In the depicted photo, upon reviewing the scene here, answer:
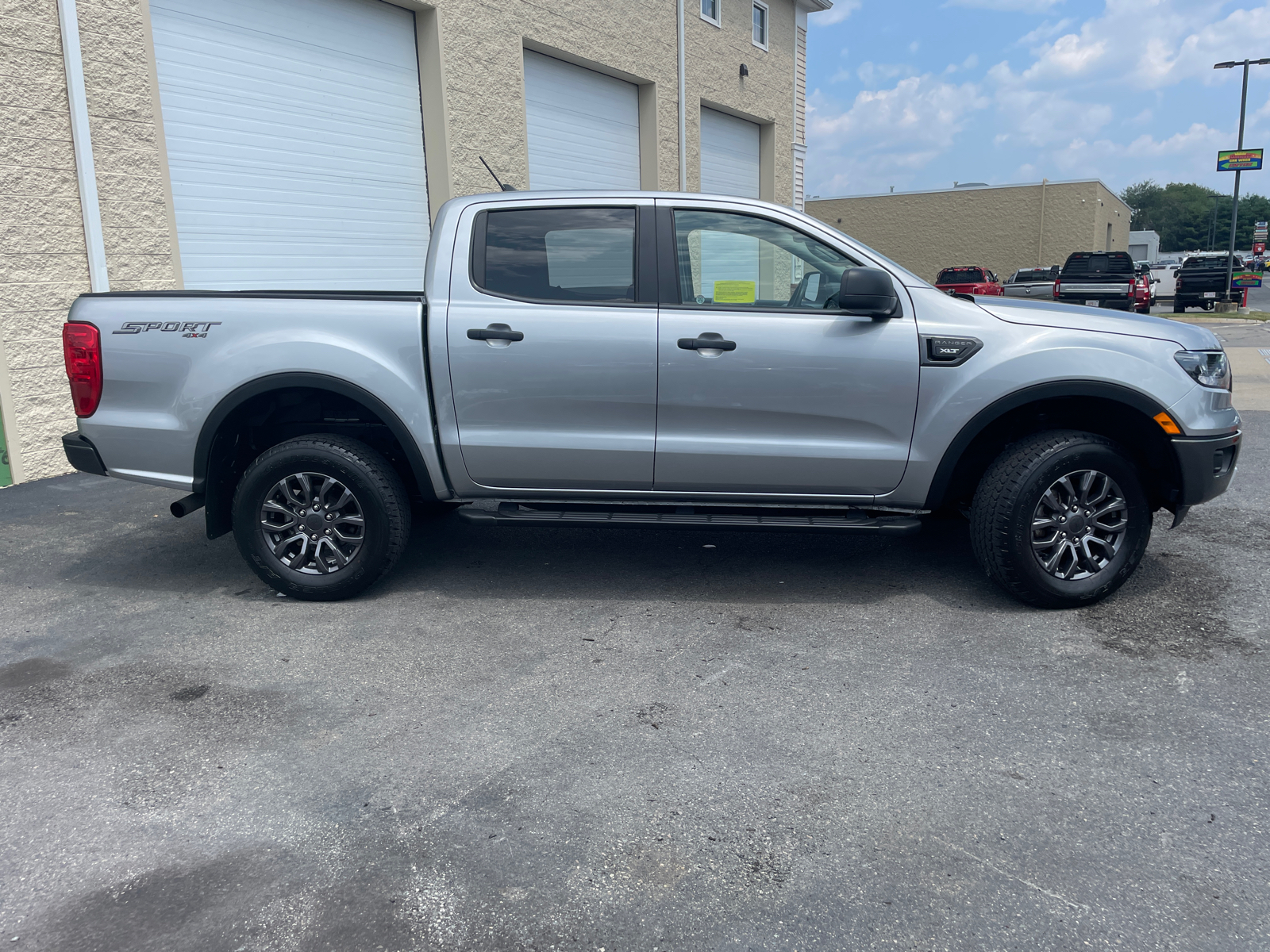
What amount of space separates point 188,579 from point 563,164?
9.50 metres

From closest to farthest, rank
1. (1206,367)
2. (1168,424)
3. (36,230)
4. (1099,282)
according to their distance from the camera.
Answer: (1168,424)
(1206,367)
(36,230)
(1099,282)

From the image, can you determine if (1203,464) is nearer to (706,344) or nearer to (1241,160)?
(706,344)

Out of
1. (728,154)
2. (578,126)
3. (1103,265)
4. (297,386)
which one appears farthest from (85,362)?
(1103,265)

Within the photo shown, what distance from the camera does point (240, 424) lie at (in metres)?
4.76

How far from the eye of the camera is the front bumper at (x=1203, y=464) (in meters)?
4.34

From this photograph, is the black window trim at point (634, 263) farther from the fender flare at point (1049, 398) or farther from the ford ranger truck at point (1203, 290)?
the ford ranger truck at point (1203, 290)

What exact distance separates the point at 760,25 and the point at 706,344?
15730 millimetres

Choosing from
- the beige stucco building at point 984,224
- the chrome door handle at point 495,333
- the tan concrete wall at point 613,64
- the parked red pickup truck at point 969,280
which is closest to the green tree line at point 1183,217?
the beige stucco building at point 984,224

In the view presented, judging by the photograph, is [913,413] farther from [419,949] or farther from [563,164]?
[563,164]

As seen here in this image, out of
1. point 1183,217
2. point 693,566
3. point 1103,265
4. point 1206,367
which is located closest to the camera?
point 1206,367

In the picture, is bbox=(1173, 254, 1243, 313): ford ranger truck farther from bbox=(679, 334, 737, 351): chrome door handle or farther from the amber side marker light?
bbox=(679, 334, 737, 351): chrome door handle

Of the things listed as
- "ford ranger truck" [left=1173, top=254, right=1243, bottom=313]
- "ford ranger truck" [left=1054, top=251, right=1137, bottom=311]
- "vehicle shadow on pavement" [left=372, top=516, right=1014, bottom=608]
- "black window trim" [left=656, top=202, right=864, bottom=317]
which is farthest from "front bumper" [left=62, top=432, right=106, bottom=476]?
"ford ranger truck" [left=1173, top=254, right=1243, bottom=313]

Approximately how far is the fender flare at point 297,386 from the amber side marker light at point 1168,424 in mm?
3437

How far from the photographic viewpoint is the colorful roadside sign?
31.7 m
